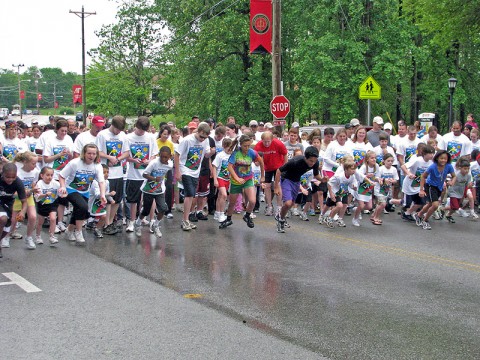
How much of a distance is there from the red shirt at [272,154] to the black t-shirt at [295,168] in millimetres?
1089

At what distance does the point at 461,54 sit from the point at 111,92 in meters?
23.1

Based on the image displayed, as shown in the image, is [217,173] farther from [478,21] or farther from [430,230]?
[478,21]

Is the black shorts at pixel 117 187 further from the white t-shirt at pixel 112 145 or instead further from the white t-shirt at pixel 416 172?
the white t-shirt at pixel 416 172

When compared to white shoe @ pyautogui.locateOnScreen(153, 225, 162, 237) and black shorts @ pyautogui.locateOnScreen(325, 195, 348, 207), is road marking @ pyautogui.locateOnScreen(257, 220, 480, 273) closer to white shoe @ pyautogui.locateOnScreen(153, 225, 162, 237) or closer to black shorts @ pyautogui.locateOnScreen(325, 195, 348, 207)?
black shorts @ pyautogui.locateOnScreen(325, 195, 348, 207)

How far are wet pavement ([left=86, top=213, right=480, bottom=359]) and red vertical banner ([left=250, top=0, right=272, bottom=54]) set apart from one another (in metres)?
10.2

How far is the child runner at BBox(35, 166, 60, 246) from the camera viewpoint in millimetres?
11642

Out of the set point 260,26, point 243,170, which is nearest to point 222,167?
point 243,170

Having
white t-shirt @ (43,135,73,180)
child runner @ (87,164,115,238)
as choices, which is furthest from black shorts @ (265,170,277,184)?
white t-shirt @ (43,135,73,180)

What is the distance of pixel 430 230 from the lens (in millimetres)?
13688

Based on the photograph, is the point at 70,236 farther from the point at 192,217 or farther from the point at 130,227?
the point at 192,217

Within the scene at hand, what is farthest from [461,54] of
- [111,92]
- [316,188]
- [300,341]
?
[300,341]

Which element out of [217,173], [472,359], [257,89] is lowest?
[472,359]

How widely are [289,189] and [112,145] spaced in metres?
3.17

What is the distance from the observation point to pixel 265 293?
814 centimetres
